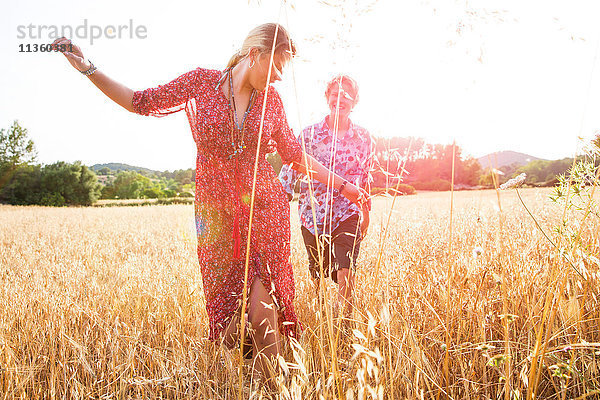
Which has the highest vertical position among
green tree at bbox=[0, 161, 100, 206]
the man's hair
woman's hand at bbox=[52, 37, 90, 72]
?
the man's hair

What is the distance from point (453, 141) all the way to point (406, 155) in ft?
0.93

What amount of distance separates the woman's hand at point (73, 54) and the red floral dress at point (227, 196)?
0.96ft

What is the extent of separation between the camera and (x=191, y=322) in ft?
8.96

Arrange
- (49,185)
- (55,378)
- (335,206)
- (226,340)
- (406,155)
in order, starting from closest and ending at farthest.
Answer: (406,155), (55,378), (226,340), (335,206), (49,185)

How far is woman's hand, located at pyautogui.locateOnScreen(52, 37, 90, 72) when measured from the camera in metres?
1.99

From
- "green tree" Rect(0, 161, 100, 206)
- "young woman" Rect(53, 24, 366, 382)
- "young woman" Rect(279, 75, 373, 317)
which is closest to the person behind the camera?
"young woman" Rect(53, 24, 366, 382)

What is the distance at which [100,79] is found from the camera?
6.87 ft

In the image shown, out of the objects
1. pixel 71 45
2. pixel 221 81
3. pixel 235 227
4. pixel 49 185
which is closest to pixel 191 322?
pixel 235 227

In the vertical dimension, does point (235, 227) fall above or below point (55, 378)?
above

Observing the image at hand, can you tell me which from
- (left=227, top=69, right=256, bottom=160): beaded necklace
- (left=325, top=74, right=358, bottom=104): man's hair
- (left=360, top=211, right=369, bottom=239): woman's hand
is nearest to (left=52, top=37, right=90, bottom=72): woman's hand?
(left=227, top=69, right=256, bottom=160): beaded necklace

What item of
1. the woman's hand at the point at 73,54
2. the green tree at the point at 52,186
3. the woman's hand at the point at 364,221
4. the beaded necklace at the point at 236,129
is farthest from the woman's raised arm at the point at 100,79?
the green tree at the point at 52,186

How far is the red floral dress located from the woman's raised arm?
52mm

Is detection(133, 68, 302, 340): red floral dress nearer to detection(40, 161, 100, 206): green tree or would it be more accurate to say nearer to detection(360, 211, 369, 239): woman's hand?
detection(360, 211, 369, 239): woman's hand

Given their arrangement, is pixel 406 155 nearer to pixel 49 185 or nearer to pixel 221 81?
pixel 221 81
